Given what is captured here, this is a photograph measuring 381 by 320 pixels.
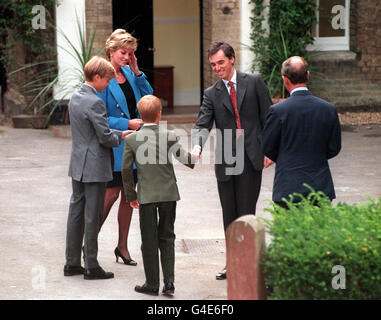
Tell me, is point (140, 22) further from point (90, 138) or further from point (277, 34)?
point (90, 138)

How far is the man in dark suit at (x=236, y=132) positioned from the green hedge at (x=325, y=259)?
1707 mm

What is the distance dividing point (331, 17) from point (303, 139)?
10350 mm

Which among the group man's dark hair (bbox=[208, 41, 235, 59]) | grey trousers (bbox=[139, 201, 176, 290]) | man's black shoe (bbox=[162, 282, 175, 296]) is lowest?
man's black shoe (bbox=[162, 282, 175, 296])

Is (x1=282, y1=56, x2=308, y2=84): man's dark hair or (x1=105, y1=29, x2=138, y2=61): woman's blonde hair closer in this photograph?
(x1=282, y1=56, x2=308, y2=84): man's dark hair

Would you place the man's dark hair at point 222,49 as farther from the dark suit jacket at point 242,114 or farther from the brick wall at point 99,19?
the brick wall at point 99,19

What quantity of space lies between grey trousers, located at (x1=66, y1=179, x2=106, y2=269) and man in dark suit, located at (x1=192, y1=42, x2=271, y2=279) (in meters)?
0.88

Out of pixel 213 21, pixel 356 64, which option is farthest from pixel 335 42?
pixel 213 21

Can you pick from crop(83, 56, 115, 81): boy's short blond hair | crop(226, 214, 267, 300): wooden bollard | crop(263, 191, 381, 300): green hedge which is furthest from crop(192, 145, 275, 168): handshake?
crop(263, 191, 381, 300): green hedge

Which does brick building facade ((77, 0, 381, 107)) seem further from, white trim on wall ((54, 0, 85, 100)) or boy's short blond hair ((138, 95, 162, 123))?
boy's short blond hair ((138, 95, 162, 123))

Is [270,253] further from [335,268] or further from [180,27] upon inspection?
[180,27]

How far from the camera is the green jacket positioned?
552 cm

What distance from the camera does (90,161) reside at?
589cm

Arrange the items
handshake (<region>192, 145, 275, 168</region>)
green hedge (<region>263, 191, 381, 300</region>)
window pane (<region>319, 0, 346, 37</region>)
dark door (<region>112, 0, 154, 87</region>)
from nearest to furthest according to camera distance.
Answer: green hedge (<region>263, 191, 381, 300</region>), handshake (<region>192, 145, 275, 168</region>), dark door (<region>112, 0, 154, 87</region>), window pane (<region>319, 0, 346, 37</region>)
